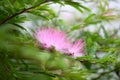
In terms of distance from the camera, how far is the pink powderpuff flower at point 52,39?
2.02 ft

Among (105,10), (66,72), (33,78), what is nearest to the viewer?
(33,78)

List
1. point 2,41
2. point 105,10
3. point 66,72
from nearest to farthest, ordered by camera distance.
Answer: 1. point 2,41
2. point 66,72
3. point 105,10

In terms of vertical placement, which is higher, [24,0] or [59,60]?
[24,0]

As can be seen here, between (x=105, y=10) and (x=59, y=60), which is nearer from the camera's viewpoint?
(x=59, y=60)

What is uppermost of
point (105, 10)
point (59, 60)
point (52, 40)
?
point (105, 10)

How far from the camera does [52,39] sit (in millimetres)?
637

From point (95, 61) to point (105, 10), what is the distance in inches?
26.6

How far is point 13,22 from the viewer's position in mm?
617

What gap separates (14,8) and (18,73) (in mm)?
124

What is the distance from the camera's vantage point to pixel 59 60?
43 centimetres

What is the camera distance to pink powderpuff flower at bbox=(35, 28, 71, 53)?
0.62 meters

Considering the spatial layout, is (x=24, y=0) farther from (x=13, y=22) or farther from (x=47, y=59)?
(x=47, y=59)

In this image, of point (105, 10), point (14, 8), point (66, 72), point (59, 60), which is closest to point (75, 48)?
point (66, 72)

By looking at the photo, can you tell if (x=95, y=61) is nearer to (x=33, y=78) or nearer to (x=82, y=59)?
(x=82, y=59)
